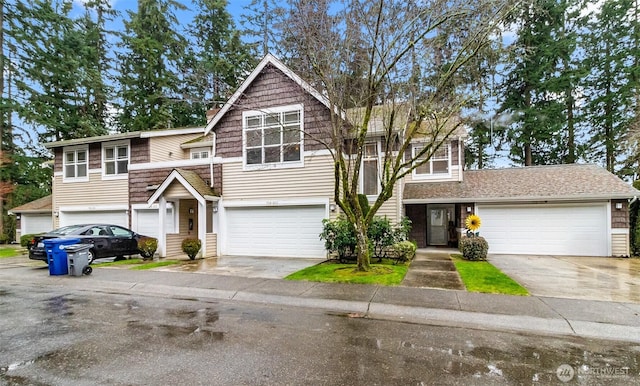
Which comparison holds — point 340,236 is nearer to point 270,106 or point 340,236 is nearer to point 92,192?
point 270,106

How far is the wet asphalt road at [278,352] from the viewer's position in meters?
3.78

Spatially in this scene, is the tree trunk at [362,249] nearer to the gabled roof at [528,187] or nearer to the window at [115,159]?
the gabled roof at [528,187]

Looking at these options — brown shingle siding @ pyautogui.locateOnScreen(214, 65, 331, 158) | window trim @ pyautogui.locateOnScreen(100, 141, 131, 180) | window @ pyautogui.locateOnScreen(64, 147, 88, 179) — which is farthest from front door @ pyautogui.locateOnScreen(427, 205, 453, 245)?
window @ pyautogui.locateOnScreen(64, 147, 88, 179)

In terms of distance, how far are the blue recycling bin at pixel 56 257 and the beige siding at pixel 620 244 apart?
1948cm

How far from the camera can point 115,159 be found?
55.4 ft

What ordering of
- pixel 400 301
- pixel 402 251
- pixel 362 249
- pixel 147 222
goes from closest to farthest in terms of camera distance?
pixel 400 301, pixel 362 249, pixel 402 251, pixel 147 222

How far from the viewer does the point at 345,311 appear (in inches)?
256

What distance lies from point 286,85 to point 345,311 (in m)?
9.68

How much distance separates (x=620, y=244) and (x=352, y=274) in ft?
37.3

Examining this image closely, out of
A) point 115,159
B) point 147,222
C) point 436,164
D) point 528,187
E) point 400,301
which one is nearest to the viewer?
point 400,301

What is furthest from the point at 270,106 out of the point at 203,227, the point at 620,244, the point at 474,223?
the point at 620,244

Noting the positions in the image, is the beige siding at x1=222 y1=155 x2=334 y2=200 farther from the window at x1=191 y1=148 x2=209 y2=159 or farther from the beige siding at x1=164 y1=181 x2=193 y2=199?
the window at x1=191 y1=148 x2=209 y2=159

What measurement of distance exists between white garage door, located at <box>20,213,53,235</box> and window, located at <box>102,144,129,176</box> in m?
7.34

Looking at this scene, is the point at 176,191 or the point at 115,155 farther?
the point at 115,155
